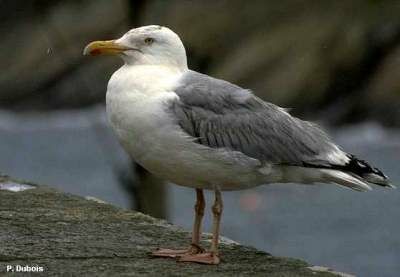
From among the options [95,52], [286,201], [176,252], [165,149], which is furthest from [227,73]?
[165,149]

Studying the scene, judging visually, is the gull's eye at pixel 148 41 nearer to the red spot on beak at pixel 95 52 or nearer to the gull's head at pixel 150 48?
the gull's head at pixel 150 48

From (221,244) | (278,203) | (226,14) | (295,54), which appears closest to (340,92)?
(295,54)

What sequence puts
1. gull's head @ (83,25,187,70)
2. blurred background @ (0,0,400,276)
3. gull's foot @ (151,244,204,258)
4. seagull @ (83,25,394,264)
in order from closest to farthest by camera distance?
→ seagull @ (83,25,394,264)
gull's foot @ (151,244,204,258)
gull's head @ (83,25,187,70)
blurred background @ (0,0,400,276)

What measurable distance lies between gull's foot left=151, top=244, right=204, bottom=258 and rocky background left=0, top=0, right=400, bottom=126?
14.9 m

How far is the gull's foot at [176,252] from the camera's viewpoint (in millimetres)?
5031

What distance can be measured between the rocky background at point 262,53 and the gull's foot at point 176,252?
14879 mm

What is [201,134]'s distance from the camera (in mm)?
5000

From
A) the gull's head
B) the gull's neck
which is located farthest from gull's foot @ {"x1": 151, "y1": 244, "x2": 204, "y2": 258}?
the gull's head

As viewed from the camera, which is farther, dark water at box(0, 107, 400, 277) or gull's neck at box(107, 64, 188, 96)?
dark water at box(0, 107, 400, 277)

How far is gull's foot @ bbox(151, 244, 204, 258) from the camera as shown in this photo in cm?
503

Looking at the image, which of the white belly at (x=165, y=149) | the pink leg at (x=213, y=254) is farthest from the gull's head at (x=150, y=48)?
the pink leg at (x=213, y=254)

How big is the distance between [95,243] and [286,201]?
33.9 ft

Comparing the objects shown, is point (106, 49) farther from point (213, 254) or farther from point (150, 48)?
point (213, 254)

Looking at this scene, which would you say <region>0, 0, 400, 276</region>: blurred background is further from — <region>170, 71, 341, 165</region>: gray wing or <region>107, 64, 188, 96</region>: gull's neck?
<region>107, 64, 188, 96</region>: gull's neck
